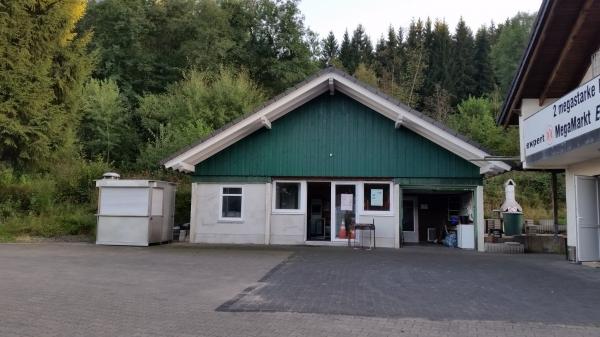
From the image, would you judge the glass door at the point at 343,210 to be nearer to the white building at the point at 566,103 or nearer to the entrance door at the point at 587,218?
the white building at the point at 566,103

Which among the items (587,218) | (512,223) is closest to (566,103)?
(587,218)

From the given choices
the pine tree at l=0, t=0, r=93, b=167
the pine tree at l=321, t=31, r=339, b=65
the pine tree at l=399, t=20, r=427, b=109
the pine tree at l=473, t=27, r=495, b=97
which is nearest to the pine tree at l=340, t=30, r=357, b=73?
the pine tree at l=321, t=31, r=339, b=65

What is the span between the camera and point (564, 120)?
11273mm

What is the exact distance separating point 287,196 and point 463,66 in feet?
138

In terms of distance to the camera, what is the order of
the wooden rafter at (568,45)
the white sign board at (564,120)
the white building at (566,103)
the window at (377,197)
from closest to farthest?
the white sign board at (564,120), the white building at (566,103), the wooden rafter at (568,45), the window at (377,197)

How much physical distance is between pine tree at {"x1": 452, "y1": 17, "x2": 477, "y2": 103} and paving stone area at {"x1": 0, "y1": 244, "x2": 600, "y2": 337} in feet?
133

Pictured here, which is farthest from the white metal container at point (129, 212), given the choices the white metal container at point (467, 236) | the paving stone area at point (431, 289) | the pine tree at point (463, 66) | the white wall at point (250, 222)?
the pine tree at point (463, 66)

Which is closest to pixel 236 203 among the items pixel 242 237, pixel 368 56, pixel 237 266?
pixel 242 237

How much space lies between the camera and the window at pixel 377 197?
16859 millimetres

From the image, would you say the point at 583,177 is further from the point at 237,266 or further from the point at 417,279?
the point at 237,266

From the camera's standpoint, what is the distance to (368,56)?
182 ft

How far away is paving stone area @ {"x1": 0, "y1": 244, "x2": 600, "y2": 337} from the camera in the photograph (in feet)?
20.2

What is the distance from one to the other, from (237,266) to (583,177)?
8.73 m

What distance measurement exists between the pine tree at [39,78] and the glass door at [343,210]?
11.5 m
